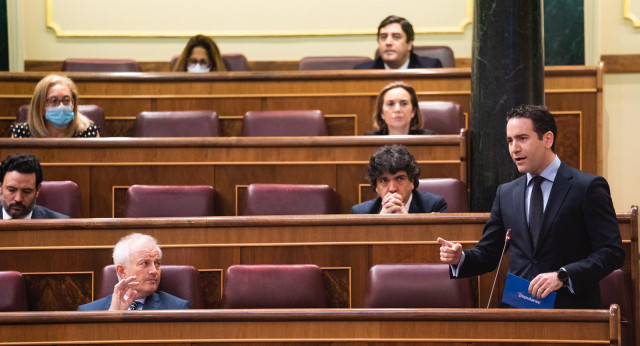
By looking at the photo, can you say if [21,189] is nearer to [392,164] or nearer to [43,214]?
[43,214]

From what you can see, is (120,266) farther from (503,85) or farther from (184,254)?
(503,85)

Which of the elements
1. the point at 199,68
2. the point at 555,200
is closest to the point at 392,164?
the point at 555,200

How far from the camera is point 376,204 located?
1.99 metres

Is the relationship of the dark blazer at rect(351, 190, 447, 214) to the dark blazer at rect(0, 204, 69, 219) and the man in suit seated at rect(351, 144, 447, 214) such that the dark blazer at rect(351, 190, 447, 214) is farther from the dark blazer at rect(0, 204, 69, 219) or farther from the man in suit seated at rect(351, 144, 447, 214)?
the dark blazer at rect(0, 204, 69, 219)

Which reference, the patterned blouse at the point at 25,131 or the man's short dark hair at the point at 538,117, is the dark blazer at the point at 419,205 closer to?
the man's short dark hair at the point at 538,117

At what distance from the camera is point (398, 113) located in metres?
2.34

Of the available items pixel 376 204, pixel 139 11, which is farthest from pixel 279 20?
pixel 376 204

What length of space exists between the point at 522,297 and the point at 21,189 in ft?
3.49

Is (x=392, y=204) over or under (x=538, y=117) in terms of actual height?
under

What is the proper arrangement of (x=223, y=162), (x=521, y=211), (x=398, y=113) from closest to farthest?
(x=521, y=211), (x=223, y=162), (x=398, y=113)

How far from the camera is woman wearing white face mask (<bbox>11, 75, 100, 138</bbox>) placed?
240 cm

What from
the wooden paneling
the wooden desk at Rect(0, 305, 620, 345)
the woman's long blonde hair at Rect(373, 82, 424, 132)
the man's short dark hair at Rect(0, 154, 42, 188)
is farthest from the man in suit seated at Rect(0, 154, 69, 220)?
the woman's long blonde hair at Rect(373, 82, 424, 132)

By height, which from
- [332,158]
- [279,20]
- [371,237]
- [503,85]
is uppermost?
[279,20]

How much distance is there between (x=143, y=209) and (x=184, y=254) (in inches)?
12.1
